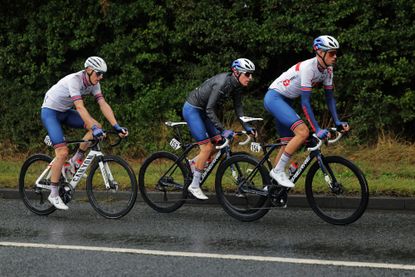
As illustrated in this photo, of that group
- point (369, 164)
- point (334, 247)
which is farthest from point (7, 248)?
point (369, 164)

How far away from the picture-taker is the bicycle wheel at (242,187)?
781 centimetres

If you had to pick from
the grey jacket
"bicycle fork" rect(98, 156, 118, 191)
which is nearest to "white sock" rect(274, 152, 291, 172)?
the grey jacket

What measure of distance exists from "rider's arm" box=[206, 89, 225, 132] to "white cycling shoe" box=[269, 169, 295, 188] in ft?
2.59

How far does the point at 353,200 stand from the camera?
7676mm

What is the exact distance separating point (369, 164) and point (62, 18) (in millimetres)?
6903

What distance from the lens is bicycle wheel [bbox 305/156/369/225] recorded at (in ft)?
23.9

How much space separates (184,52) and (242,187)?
254 inches

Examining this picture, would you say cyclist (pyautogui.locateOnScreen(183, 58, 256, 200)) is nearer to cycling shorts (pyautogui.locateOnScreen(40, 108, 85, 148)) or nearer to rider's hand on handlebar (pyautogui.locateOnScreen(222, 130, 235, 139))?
rider's hand on handlebar (pyautogui.locateOnScreen(222, 130, 235, 139))

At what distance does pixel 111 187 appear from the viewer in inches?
323

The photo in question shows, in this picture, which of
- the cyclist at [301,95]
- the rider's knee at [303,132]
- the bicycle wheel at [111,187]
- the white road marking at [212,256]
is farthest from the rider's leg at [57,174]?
the rider's knee at [303,132]

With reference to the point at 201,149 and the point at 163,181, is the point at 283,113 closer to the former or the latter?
the point at 201,149

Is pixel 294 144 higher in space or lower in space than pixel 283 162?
higher

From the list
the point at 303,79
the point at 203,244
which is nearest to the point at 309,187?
the point at 303,79

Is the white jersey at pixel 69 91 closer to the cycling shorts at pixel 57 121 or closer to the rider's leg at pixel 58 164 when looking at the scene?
the cycling shorts at pixel 57 121
